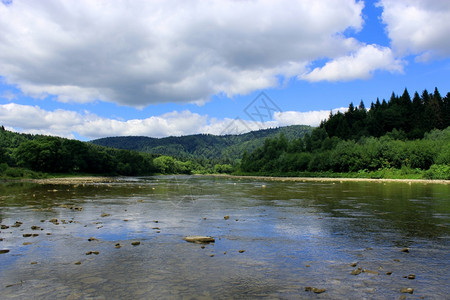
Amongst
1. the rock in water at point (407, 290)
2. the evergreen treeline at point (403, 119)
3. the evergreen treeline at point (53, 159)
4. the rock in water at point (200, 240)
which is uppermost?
the evergreen treeline at point (403, 119)

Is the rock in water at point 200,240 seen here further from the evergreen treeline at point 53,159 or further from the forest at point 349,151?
the evergreen treeline at point 53,159

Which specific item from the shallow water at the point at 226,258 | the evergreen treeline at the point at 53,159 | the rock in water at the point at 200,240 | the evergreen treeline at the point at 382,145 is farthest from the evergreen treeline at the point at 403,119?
the rock in water at the point at 200,240

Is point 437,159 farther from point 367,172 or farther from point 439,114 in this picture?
point 439,114

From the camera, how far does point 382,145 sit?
117 m

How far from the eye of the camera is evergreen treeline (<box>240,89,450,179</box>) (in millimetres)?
103938

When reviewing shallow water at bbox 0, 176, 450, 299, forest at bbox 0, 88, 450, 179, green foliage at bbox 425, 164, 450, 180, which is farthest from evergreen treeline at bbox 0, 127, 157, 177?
green foliage at bbox 425, 164, 450, 180

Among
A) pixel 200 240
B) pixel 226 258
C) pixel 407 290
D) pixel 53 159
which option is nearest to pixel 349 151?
pixel 53 159

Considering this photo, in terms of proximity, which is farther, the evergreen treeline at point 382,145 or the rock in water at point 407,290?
the evergreen treeline at point 382,145

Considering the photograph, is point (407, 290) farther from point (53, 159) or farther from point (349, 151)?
point (53, 159)

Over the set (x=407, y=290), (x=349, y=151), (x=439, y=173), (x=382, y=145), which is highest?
(x=382, y=145)

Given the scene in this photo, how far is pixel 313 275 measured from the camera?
34.6 feet

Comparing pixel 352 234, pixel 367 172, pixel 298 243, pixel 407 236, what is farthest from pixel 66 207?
pixel 367 172

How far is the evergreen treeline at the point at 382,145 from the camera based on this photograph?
10394 centimetres

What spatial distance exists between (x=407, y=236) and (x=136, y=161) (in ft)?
641
